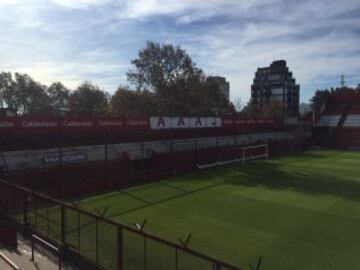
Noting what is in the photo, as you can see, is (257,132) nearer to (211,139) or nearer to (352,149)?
(211,139)

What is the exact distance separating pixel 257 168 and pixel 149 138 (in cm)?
855

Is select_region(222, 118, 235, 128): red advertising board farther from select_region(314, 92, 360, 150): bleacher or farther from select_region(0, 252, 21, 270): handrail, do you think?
select_region(0, 252, 21, 270): handrail

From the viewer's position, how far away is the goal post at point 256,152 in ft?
123

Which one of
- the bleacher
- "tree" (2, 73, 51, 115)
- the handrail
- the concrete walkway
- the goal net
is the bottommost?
the concrete walkway

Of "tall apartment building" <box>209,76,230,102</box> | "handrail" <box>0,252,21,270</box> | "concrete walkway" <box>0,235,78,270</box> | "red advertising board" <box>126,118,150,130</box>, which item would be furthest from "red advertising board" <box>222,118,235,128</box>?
"tall apartment building" <box>209,76,230,102</box>

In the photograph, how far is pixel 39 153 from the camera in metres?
22.0

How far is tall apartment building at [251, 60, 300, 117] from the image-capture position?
159 meters

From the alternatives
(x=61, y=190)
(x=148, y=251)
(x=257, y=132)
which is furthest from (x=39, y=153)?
(x=257, y=132)

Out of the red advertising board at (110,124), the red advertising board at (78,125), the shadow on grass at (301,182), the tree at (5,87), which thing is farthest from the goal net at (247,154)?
the tree at (5,87)

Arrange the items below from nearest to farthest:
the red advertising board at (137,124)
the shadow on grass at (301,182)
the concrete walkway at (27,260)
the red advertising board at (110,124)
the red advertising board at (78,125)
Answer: the concrete walkway at (27,260), the red advertising board at (78,125), the shadow on grass at (301,182), the red advertising board at (110,124), the red advertising board at (137,124)

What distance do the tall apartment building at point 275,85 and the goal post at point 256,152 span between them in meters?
118

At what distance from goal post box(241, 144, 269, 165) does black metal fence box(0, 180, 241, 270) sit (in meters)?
23.5

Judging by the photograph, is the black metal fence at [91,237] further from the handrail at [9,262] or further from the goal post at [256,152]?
the goal post at [256,152]

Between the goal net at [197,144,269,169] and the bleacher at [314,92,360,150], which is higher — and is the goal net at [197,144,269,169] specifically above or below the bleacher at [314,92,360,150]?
below
